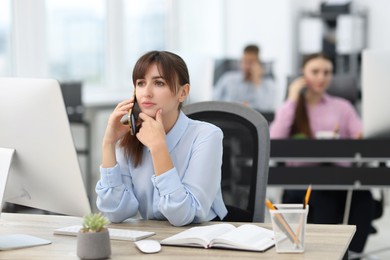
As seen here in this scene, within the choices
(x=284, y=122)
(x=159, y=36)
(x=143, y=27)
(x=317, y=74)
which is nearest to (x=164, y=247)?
(x=284, y=122)

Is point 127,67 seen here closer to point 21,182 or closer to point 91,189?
point 91,189

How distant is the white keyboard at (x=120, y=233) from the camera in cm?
189

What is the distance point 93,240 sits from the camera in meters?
1.69

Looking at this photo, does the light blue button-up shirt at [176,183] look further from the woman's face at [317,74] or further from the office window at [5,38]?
the office window at [5,38]

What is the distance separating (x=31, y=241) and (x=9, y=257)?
0.41 feet

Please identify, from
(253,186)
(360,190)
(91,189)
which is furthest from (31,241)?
(91,189)

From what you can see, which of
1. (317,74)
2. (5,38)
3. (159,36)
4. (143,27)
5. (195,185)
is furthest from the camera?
(159,36)

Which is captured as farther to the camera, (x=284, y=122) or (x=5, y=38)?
(x=5, y=38)

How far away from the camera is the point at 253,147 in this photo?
7.73ft

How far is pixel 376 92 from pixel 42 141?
2.01m

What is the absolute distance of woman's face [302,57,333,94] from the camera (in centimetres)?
425

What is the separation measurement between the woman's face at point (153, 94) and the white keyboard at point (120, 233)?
1.04ft

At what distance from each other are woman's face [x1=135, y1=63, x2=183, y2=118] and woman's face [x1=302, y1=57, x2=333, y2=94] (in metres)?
2.28

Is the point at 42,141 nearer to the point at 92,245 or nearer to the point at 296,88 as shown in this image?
the point at 92,245
